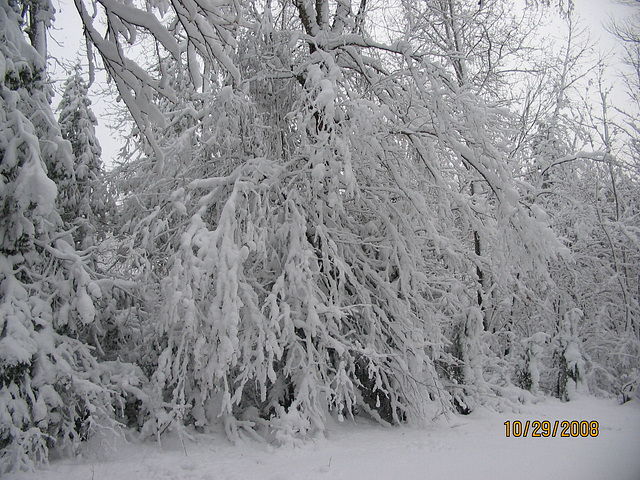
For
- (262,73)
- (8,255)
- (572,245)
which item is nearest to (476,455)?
(8,255)

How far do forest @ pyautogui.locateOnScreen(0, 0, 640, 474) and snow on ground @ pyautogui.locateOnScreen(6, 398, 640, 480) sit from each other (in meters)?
0.25

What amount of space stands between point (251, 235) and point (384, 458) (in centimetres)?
272

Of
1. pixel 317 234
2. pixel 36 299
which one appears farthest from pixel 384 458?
pixel 36 299

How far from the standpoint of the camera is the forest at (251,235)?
438 centimetres

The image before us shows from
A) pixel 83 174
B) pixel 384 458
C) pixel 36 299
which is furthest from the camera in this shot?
pixel 83 174

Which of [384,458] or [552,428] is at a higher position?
[552,428]

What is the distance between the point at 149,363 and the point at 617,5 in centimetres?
805

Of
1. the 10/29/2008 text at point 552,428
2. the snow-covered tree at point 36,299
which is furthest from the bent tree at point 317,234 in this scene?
the 10/29/2008 text at point 552,428

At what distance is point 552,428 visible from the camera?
18.6ft

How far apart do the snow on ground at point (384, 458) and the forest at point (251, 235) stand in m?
0.25

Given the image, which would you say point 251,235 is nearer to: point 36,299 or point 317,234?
point 317,234

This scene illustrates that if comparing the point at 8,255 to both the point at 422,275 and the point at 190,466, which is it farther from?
the point at 422,275

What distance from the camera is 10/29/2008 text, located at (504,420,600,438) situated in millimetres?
5379

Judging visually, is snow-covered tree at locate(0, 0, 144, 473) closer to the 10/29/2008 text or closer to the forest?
the forest
